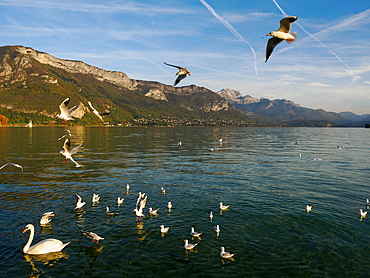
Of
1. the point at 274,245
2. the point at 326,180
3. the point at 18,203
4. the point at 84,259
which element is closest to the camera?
the point at 84,259

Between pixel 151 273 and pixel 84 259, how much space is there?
4.90 metres

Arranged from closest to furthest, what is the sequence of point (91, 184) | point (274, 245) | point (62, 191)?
point (274, 245), point (62, 191), point (91, 184)

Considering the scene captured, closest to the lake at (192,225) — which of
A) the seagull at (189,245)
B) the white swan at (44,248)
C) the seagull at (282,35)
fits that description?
the white swan at (44,248)

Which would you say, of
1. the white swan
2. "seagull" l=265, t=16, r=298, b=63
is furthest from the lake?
"seagull" l=265, t=16, r=298, b=63

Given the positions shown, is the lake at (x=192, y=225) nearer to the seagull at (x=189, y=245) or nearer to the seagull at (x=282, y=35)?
the seagull at (x=189, y=245)

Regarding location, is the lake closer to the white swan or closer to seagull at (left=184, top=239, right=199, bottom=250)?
the white swan

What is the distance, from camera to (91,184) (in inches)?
1264

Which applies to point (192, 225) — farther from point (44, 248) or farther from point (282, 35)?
point (282, 35)

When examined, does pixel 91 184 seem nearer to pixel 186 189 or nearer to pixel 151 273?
pixel 186 189

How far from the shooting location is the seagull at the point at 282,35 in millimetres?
11158

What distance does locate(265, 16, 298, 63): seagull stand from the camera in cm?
1116

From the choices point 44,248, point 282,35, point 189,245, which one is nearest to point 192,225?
point 189,245

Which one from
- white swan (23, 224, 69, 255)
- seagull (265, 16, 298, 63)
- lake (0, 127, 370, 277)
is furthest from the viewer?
white swan (23, 224, 69, 255)

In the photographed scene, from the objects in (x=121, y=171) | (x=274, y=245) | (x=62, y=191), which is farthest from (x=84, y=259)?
(x=121, y=171)
